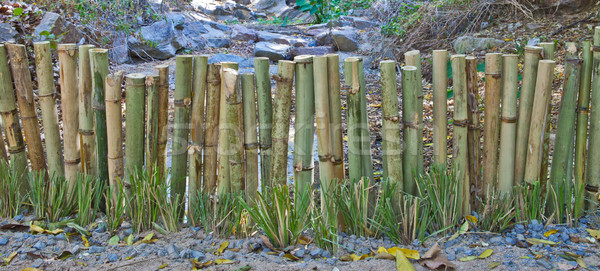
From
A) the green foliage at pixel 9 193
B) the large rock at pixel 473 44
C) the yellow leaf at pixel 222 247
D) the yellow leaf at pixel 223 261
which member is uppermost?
the large rock at pixel 473 44

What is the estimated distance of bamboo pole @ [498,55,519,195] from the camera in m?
2.05

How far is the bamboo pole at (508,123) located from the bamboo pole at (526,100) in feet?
0.08

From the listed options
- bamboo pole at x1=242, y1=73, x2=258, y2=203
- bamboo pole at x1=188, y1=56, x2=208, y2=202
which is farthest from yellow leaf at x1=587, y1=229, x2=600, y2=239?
bamboo pole at x1=188, y1=56, x2=208, y2=202

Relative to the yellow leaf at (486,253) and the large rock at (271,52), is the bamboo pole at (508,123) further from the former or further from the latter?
the large rock at (271,52)

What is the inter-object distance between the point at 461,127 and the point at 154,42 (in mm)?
5780

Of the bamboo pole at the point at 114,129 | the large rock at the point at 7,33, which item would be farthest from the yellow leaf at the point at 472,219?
the large rock at the point at 7,33

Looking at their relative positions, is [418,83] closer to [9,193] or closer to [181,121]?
[181,121]

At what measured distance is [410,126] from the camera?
2090 millimetres

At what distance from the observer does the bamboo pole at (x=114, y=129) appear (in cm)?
212

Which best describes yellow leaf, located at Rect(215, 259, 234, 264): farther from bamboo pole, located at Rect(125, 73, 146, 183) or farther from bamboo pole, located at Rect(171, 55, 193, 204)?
bamboo pole, located at Rect(125, 73, 146, 183)

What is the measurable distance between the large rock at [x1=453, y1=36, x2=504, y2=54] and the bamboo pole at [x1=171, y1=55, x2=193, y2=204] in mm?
4045

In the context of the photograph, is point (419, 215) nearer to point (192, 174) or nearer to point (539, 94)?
point (539, 94)

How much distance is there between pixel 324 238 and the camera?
1917 millimetres

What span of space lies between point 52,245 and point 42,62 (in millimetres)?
798
